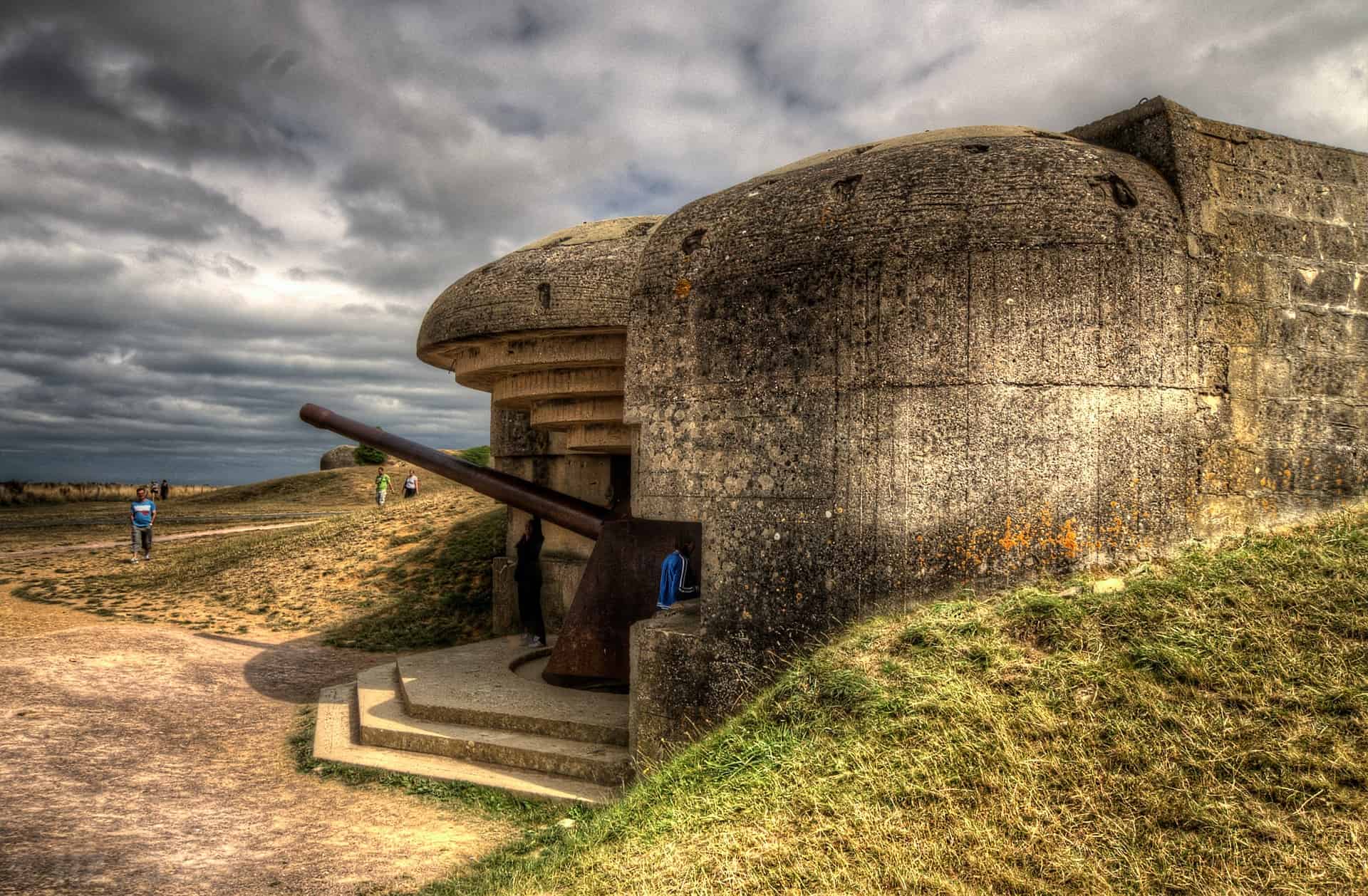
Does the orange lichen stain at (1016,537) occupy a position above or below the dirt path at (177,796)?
above

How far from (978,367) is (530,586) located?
5.85 m

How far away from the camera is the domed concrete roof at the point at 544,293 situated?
7723 millimetres

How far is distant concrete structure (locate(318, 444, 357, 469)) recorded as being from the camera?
36562 mm

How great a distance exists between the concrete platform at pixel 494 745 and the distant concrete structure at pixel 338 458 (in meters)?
31.2

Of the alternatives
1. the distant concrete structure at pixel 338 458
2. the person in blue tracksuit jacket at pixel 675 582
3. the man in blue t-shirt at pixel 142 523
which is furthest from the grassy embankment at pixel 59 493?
the person in blue tracksuit jacket at pixel 675 582

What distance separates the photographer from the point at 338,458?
37.1 m

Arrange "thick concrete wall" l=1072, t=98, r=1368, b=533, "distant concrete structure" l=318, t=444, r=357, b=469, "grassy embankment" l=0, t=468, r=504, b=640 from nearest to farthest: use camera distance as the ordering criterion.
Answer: "thick concrete wall" l=1072, t=98, r=1368, b=533, "grassy embankment" l=0, t=468, r=504, b=640, "distant concrete structure" l=318, t=444, r=357, b=469

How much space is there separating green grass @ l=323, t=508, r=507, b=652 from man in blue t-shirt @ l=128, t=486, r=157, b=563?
4871 mm

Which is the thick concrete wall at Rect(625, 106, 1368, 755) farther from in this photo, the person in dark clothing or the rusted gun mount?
the person in dark clothing

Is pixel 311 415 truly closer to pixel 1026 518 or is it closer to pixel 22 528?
pixel 1026 518

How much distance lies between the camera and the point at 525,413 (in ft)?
34.3

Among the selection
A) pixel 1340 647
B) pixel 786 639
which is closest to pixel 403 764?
pixel 786 639

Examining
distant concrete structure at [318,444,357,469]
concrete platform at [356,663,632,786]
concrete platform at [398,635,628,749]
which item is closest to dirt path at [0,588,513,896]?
concrete platform at [356,663,632,786]

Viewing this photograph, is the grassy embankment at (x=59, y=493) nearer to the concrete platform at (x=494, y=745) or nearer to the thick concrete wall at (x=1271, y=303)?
the concrete platform at (x=494, y=745)
